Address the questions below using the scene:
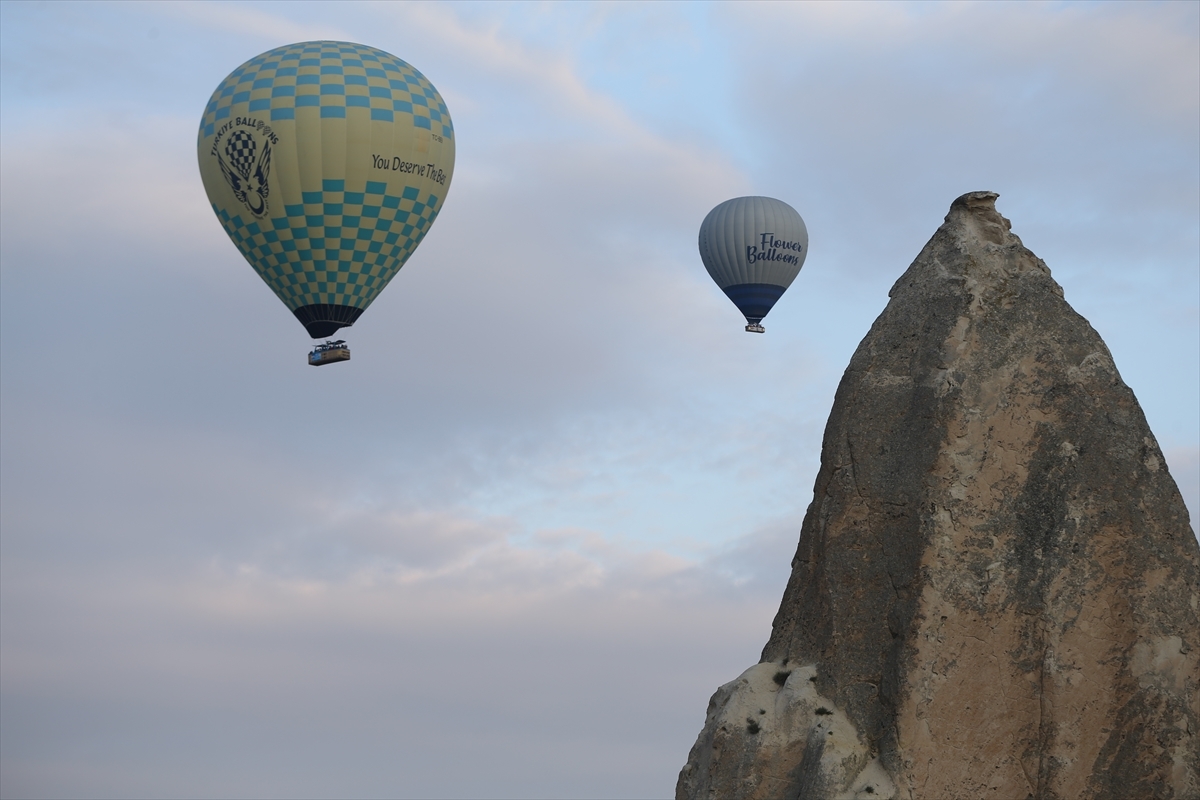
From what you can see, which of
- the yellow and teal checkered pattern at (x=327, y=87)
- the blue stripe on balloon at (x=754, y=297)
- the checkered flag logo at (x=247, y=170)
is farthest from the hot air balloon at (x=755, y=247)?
the checkered flag logo at (x=247, y=170)

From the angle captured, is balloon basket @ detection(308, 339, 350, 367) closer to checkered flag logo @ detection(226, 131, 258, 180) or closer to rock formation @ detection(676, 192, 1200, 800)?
checkered flag logo @ detection(226, 131, 258, 180)

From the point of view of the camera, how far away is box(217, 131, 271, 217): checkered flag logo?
164 feet

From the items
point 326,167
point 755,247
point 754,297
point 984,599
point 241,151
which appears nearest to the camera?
point 984,599

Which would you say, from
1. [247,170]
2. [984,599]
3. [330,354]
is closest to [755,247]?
[330,354]

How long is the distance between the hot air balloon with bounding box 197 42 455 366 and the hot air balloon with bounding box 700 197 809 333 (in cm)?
2378

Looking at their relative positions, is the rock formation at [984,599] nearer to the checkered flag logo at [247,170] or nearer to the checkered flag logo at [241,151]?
the checkered flag logo at [247,170]

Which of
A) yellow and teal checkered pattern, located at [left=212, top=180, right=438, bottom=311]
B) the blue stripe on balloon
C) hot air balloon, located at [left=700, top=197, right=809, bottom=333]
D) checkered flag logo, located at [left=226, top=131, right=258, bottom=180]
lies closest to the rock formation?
yellow and teal checkered pattern, located at [left=212, top=180, right=438, bottom=311]

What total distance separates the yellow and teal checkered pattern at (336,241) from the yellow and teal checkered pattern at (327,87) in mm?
2264

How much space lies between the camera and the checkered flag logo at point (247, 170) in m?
50.1

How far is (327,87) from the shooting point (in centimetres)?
4981

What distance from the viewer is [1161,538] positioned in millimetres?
25609

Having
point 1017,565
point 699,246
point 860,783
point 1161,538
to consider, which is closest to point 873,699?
point 860,783

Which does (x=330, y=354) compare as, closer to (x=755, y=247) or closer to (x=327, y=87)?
(x=327, y=87)

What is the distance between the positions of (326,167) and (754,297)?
1191 inches
